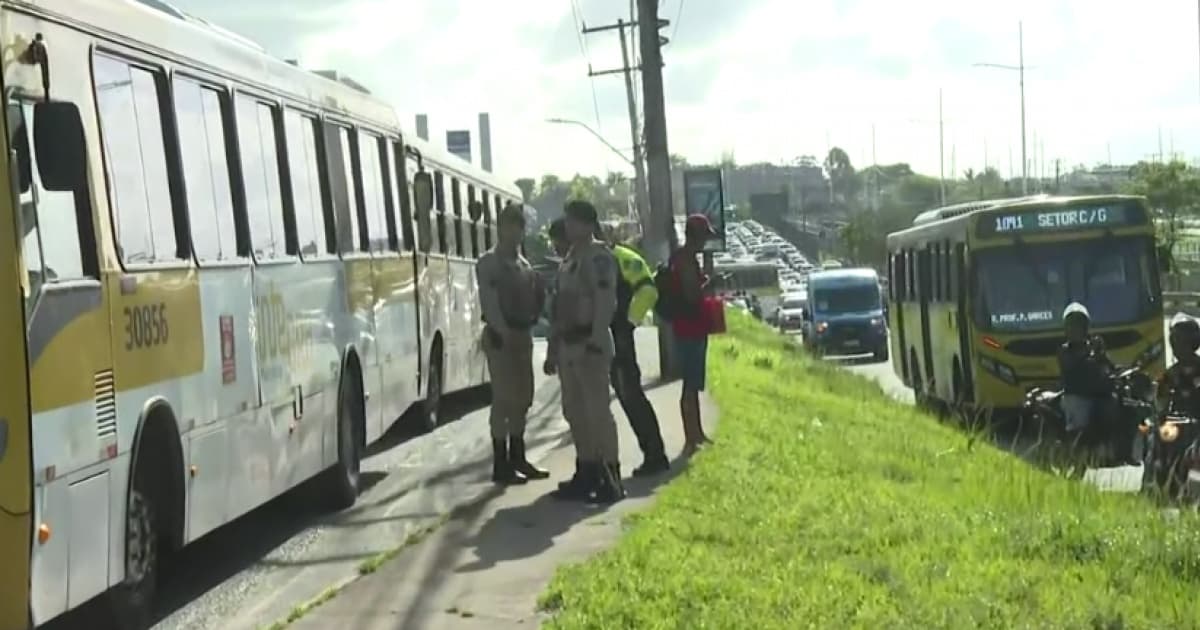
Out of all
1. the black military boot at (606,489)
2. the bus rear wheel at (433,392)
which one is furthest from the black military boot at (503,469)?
the bus rear wheel at (433,392)

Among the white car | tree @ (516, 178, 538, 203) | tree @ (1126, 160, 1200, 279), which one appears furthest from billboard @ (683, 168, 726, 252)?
tree @ (1126, 160, 1200, 279)

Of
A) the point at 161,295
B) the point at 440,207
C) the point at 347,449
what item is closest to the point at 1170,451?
the point at 347,449

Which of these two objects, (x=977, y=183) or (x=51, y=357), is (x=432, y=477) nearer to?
(x=51, y=357)

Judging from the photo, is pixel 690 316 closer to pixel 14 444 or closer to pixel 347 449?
pixel 347 449

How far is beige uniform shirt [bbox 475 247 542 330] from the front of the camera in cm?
1386

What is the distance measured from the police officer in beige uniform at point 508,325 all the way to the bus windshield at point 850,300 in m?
35.5

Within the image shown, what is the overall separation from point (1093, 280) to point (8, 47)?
701 inches

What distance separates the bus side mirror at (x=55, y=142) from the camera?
7906mm

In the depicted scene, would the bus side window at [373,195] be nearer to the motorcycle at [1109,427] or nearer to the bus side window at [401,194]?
the bus side window at [401,194]

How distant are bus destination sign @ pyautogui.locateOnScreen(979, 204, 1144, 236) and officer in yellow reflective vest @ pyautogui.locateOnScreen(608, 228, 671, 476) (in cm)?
991

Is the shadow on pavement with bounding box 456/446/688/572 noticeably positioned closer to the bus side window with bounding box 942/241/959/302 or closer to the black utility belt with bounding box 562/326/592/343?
the black utility belt with bounding box 562/326/592/343

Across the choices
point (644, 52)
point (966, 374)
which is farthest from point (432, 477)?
point (644, 52)

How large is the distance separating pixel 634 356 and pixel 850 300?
35.4 m

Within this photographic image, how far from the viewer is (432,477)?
16250 millimetres
